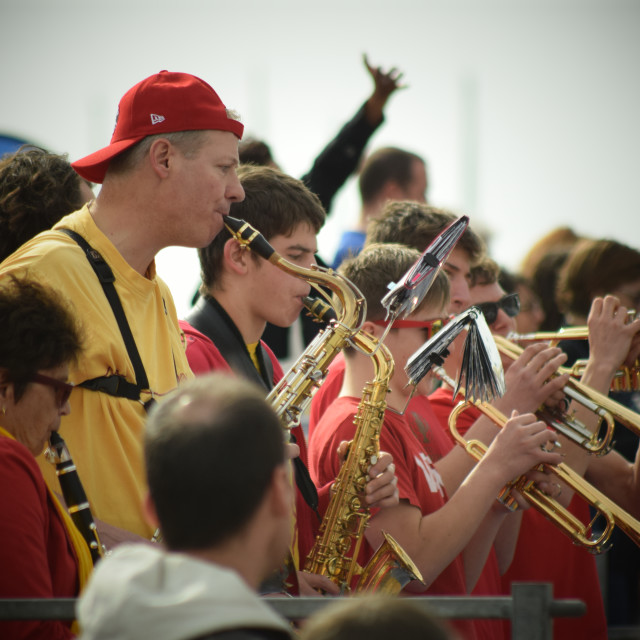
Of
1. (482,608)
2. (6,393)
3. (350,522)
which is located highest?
(6,393)

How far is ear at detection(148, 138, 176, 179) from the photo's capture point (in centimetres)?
337

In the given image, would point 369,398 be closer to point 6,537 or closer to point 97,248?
point 97,248

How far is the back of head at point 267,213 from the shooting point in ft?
13.5

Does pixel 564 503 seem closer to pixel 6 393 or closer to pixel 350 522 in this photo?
pixel 350 522

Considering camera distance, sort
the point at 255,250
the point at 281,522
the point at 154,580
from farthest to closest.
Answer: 1. the point at 255,250
2. the point at 281,522
3. the point at 154,580

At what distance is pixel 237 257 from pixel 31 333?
1.42 meters

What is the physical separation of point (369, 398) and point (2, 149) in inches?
117

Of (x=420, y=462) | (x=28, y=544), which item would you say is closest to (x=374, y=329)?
(x=420, y=462)

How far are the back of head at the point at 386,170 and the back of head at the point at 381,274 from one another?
248cm

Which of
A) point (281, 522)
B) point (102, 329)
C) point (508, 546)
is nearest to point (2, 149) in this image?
point (102, 329)

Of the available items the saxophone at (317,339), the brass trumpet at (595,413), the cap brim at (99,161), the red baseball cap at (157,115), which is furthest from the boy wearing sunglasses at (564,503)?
the cap brim at (99,161)

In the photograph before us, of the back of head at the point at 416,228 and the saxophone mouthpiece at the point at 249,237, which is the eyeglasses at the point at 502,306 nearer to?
the back of head at the point at 416,228

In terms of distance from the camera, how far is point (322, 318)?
13.2 ft

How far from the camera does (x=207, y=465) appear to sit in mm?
1863
